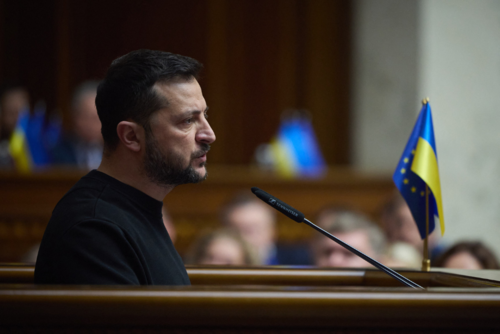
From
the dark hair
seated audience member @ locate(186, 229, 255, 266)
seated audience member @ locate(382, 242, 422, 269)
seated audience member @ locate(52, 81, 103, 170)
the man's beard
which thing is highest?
the dark hair

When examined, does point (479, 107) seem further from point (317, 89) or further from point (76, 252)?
point (76, 252)

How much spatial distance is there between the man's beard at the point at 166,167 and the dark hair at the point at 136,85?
0.16 feet

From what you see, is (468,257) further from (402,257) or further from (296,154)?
(296,154)

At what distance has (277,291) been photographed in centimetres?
79

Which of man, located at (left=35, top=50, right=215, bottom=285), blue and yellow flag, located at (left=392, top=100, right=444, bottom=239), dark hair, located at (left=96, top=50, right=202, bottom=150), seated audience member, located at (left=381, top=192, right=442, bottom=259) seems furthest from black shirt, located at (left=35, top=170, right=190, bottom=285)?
seated audience member, located at (left=381, top=192, right=442, bottom=259)

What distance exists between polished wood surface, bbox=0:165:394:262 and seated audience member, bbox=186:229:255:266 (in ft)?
5.98

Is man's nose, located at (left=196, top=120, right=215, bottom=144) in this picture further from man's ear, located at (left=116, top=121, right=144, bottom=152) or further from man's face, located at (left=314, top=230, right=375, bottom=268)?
man's face, located at (left=314, top=230, right=375, bottom=268)

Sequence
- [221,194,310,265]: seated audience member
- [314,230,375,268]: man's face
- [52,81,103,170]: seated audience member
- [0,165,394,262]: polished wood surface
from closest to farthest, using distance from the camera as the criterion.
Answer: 1. [314,230,375,268]: man's face
2. [221,194,310,265]: seated audience member
3. [52,81,103,170]: seated audience member
4. [0,165,394,262]: polished wood surface

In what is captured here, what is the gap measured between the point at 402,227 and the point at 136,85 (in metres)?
2.72

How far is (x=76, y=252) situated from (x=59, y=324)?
175 millimetres

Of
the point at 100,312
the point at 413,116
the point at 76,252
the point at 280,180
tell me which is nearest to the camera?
the point at 100,312

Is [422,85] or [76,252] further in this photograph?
[422,85]

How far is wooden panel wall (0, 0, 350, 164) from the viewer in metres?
6.58

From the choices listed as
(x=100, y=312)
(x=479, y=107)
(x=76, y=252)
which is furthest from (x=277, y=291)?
(x=479, y=107)
